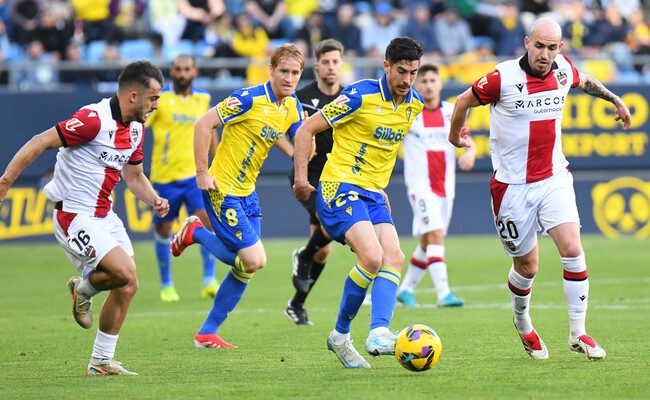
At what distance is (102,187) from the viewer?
8781 mm

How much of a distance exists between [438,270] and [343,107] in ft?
15.7

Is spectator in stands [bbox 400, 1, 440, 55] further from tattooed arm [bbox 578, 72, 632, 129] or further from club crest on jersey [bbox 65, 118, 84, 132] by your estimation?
club crest on jersey [bbox 65, 118, 84, 132]

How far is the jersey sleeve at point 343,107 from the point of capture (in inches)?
356

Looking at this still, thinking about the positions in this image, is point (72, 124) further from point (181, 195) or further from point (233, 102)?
point (181, 195)

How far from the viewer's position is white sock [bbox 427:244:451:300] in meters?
13.4

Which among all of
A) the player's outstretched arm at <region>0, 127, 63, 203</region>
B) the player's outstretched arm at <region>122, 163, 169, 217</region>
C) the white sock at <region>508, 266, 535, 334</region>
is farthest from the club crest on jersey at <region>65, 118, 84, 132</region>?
the white sock at <region>508, 266, 535, 334</region>

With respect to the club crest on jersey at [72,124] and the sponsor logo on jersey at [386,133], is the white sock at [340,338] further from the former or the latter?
the club crest on jersey at [72,124]

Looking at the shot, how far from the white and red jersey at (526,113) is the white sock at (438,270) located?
4.25 meters

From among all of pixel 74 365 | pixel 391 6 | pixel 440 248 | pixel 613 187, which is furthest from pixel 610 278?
pixel 391 6

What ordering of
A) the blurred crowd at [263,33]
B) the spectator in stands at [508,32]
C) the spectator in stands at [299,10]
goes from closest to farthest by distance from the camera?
the blurred crowd at [263,33]
the spectator in stands at [508,32]
the spectator in stands at [299,10]

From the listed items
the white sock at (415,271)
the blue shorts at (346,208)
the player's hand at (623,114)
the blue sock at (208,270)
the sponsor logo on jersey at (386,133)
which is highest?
the player's hand at (623,114)

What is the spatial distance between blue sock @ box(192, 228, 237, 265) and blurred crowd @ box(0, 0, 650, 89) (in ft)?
35.4

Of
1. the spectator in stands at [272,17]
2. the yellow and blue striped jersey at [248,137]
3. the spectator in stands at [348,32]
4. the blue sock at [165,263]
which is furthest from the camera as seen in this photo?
the spectator in stands at [272,17]

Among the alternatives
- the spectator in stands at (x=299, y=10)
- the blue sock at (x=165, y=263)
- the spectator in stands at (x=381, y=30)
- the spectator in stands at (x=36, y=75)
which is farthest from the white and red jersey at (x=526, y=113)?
the spectator in stands at (x=299, y=10)
